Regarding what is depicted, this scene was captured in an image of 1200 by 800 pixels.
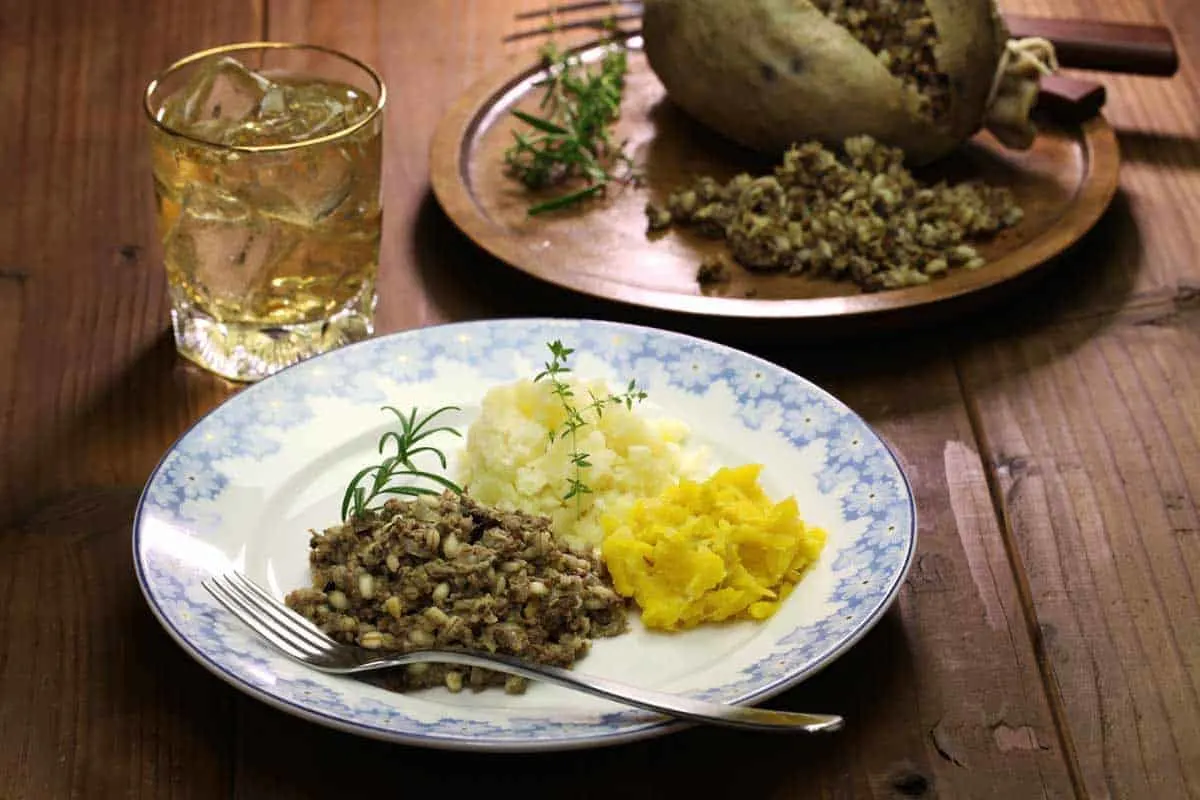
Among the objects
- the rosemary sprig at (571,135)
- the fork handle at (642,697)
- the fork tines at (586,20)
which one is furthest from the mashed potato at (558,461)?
the fork tines at (586,20)

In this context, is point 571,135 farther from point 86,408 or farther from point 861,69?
point 86,408

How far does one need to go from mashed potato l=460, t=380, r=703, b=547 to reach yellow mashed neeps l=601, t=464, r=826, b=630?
1.7 inches

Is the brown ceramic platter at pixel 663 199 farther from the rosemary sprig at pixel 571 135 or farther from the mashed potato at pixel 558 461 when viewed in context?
the mashed potato at pixel 558 461

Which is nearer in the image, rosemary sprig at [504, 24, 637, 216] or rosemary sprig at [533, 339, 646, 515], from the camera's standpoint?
rosemary sprig at [533, 339, 646, 515]

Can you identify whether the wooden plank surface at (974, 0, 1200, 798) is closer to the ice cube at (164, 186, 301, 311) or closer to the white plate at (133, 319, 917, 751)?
the white plate at (133, 319, 917, 751)

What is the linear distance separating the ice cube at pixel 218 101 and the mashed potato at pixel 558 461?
1.35ft

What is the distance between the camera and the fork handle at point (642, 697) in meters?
0.98

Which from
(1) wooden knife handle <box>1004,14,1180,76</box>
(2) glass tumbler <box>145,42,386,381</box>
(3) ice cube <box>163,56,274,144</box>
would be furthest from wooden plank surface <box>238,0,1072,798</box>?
(1) wooden knife handle <box>1004,14,1180,76</box>

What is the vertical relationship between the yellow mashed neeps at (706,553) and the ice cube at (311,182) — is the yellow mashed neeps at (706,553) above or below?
below

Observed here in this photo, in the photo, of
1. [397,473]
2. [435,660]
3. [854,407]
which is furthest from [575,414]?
[854,407]

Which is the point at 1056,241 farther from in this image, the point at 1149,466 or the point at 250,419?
the point at 250,419

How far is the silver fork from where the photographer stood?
38.9 inches

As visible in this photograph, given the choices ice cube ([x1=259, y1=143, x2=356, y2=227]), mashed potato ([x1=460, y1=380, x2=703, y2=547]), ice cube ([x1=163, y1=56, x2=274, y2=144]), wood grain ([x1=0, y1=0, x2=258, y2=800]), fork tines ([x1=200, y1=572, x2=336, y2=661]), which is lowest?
wood grain ([x1=0, y1=0, x2=258, y2=800])

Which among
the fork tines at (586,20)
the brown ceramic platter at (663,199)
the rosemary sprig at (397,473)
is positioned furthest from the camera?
the fork tines at (586,20)
